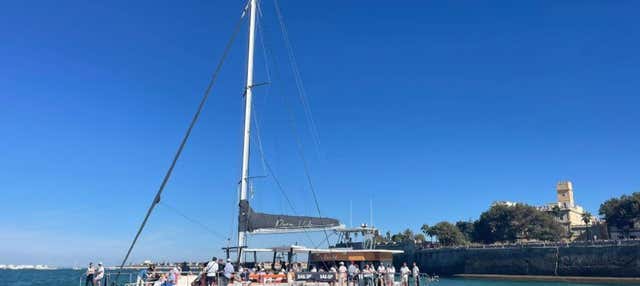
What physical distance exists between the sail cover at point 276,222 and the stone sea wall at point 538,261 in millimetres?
62608


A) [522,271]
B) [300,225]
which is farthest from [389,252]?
[522,271]

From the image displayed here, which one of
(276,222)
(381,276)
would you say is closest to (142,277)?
(276,222)

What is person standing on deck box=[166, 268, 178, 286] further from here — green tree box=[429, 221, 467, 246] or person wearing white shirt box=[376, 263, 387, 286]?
green tree box=[429, 221, 467, 246]

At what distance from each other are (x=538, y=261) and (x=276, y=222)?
68.6 m

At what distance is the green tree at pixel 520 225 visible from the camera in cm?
10600

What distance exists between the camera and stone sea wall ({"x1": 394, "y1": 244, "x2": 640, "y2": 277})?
70688 mm

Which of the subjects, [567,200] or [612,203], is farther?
[567,200]

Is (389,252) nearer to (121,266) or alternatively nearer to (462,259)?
(121,266)

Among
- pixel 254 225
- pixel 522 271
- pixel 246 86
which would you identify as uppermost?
pixel 246 86

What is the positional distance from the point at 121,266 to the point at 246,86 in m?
8.35

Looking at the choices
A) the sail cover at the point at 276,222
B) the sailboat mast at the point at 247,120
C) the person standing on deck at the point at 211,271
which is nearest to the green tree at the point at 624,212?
the sail cover at the point at 276,222

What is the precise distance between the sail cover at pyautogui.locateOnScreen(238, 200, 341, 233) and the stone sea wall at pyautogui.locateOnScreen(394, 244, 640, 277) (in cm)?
6261

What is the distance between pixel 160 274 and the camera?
61.6 ft

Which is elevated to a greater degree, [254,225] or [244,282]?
[254,225]
